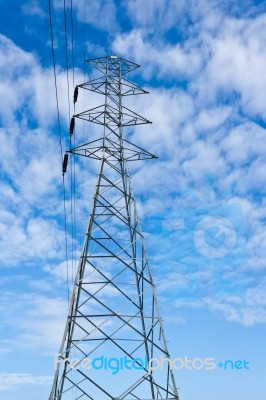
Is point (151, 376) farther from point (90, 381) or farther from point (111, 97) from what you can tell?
point (111, 97)

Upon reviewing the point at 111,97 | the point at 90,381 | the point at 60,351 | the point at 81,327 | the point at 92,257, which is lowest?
the point at 90,381

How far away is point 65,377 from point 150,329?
143 inches

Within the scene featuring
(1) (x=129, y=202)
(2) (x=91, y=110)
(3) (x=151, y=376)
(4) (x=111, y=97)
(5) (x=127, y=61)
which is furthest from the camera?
(5) (x=127, y=61)

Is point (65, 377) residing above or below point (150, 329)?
below

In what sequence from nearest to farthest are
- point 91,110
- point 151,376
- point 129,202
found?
1. point 151,376
2. point 129,202
3. point 91,110

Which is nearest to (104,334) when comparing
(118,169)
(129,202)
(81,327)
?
(81,327)

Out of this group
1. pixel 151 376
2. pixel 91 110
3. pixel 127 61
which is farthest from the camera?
pixel 127 61

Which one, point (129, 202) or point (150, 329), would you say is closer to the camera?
point (150, 329)

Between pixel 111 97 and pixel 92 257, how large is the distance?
9515 millimetres

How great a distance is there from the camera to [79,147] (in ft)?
69.5

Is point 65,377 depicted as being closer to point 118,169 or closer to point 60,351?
point 60,351

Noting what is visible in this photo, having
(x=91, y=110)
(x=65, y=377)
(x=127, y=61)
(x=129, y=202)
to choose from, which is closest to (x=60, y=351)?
(x=65, y=377)

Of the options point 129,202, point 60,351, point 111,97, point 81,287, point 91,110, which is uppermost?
point 111,97

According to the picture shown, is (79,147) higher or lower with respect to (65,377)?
higher
